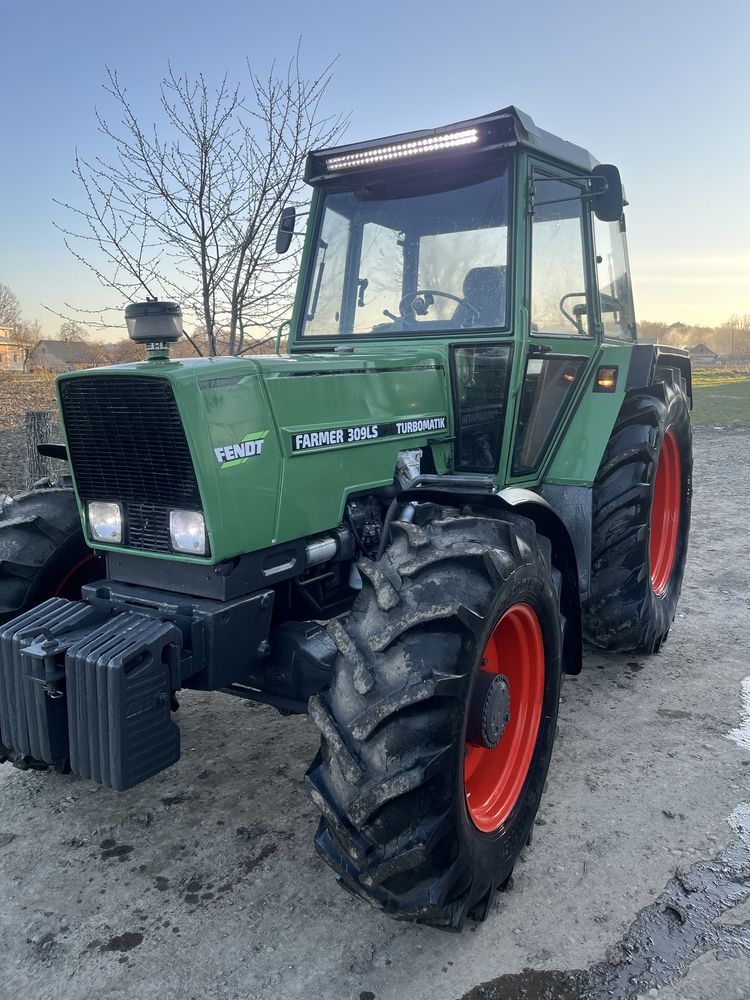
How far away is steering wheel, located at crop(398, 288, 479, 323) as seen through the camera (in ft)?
12.5

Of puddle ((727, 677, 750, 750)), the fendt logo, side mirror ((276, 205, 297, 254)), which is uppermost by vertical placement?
side mirror ((276, 205, 297, 254))

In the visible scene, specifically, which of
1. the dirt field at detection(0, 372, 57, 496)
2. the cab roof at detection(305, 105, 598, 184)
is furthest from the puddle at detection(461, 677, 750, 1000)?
the dirt field at detection(0, 372, 57, 496)

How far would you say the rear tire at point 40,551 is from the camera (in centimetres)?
323

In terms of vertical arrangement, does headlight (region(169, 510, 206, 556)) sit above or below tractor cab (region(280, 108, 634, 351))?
below

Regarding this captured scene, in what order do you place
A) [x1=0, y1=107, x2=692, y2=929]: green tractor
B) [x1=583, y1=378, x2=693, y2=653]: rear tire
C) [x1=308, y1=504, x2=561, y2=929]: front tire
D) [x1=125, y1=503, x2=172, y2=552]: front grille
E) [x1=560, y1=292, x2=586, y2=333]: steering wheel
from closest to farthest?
[x1=308, y1=504, x2=561, y2=929]: front tire < [x1=0, y1=107, x2=692, y2=929]: green tractor < [x1=125, y1=503, x2=172, y2=552]: front grille < [x1=560, y1=292, x2=586, y2=333]: steering wheel < [x1=583, y1=378, x2=693, y2=653]: rear tire

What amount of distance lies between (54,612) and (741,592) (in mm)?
5000

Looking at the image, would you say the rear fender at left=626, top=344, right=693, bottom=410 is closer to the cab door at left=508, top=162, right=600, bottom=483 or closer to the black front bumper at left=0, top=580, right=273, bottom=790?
the cab door at left=508, top=162, right=600, bottom=483

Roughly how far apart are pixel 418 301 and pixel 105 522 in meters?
1.85

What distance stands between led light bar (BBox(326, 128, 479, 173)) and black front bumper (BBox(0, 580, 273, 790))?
217 cm

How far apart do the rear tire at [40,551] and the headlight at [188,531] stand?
0.86 metres

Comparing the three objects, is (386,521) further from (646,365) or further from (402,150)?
(646,365)

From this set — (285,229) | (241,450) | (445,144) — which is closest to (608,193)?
(445,144)

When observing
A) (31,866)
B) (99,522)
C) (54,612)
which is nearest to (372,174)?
(99,522)

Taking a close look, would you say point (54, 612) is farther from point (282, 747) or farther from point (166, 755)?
point (282, 747)
